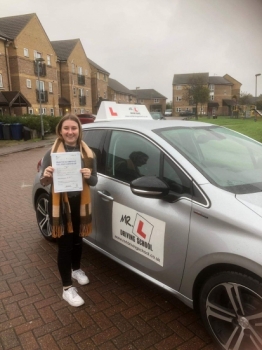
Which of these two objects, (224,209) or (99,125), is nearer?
(224,209)

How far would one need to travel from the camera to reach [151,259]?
8.34ft

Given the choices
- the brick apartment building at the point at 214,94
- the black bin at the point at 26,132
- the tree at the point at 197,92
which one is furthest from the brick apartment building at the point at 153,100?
the black bin at the point at 26,132

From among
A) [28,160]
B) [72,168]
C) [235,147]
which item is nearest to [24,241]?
[72,168]

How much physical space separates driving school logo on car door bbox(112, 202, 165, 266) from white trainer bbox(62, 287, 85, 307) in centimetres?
64

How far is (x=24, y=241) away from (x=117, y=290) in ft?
6.13

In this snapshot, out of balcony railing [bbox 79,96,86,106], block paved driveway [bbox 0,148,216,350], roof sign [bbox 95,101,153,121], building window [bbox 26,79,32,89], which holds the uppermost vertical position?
building window [bbox 26,79,32,89]

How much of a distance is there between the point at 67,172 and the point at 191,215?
1128 millimetres

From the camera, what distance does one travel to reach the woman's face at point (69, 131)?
8.94ft

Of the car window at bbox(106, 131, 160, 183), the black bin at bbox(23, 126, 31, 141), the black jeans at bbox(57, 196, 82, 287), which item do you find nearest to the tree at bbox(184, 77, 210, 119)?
the black bin at bbox(23, 126, 31, 141)

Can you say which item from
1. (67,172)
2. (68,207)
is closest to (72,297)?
(68,207)

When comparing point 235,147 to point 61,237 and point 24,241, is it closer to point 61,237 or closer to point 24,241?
point 61,237

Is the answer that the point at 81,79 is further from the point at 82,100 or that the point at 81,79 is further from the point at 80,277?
the point at 80,277

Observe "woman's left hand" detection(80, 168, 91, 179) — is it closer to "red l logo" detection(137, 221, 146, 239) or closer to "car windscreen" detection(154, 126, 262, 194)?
"red l logo" detection(137, 221, 146, 239)

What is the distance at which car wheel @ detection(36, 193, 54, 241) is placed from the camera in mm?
3990
